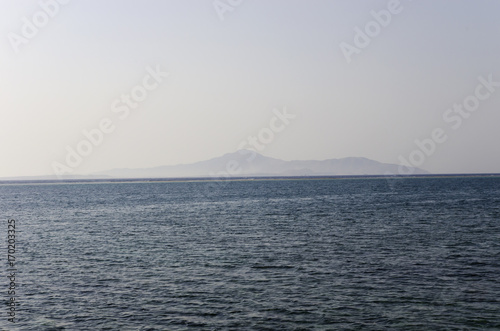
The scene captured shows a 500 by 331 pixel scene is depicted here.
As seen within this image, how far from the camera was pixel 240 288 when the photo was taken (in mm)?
33125

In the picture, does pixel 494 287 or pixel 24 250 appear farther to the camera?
pixel 24 250

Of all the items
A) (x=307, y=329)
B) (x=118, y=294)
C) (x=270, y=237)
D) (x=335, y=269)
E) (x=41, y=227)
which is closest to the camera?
(x=307, y=329)

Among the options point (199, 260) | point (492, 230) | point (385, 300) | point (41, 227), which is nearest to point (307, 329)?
point (385, 300)

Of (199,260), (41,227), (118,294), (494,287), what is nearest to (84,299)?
(118,294)

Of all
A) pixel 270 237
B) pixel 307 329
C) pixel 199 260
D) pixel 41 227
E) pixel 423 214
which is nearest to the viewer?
pixel 307 329

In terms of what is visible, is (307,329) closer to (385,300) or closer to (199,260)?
(385,300)

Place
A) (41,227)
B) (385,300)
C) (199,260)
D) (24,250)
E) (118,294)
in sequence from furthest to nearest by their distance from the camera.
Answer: (41,227), (24,250), (199,260), (118,294), (385,300)

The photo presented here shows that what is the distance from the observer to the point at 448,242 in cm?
5144

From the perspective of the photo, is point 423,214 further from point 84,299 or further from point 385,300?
point 84,299

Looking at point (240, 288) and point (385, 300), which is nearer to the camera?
point (385, 300)

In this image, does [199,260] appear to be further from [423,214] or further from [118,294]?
[423,214]

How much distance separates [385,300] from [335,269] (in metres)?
9.23

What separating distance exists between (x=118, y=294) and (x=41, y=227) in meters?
48.3

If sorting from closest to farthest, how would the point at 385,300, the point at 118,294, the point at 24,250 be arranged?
the point at 385,300
the point at 118,294
the point at 24,250
